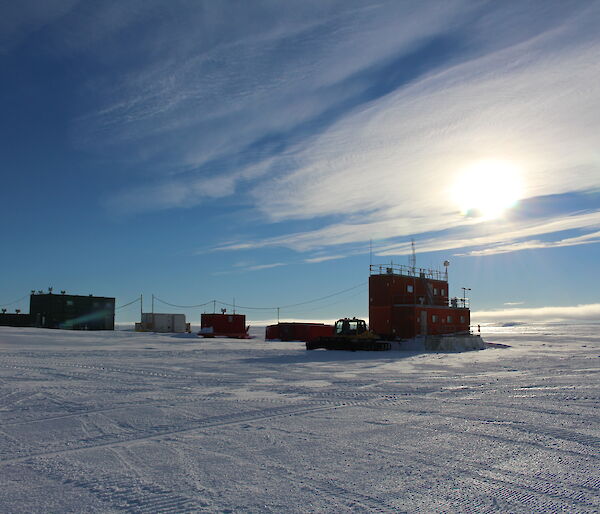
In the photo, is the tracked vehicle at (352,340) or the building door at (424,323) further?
the building door at (424,323)

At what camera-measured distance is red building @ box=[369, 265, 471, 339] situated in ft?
134

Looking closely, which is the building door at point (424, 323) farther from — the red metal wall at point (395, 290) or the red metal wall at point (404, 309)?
the red metal wall at point (395, 290)

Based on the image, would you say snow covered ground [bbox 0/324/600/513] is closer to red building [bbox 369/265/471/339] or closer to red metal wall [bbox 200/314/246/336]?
red building [bbox 369/265/471/339]

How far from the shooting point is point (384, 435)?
8.41 meters

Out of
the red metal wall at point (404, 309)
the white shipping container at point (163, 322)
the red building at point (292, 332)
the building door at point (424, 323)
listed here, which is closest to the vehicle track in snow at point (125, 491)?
the red metal wall at point (404, 309)

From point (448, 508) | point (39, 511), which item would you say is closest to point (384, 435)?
point (448, 508)

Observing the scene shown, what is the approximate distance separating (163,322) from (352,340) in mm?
40554

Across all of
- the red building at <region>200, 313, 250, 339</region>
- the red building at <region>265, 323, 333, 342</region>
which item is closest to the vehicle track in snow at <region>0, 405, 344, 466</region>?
the red building at <region>265, 323, 333, 342</region>

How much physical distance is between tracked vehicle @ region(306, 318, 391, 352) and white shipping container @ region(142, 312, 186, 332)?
38148 mm

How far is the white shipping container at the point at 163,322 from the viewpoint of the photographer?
2655 inches

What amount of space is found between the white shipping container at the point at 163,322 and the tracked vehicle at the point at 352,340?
3815 cm

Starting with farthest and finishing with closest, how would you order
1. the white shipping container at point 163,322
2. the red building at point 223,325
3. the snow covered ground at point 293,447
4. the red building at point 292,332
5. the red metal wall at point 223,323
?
the white shipping container at point 163,322 → the red metal wall at point 223,323 → the red building at point 223,325 → the red building at point 292,332 → the snow covered ground at point 293,447

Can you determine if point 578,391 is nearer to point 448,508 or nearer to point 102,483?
point 448,508

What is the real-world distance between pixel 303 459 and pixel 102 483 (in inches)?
100
